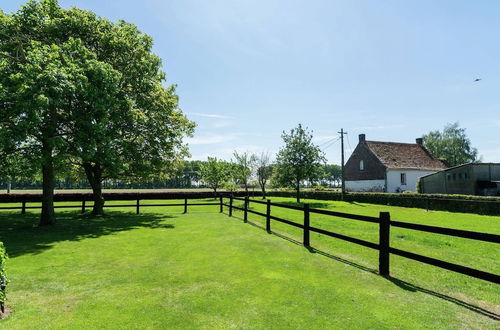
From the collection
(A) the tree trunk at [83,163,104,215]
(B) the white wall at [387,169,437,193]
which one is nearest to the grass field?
(A) the tree trunk at [83,163,104,215]

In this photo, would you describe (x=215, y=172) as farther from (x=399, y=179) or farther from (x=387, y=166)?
(x=399, y=179)

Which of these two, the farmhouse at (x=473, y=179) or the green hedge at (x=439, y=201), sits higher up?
the farmhouse at (x=473, y=179)

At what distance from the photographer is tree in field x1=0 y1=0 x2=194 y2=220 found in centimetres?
1128

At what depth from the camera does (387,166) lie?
136ft

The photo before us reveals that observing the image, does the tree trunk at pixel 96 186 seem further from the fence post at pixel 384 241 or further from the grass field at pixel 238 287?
the fence post at pixel 384 241

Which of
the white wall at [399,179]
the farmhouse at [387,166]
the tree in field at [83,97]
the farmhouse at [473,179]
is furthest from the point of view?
the farmhouse at [387,166]

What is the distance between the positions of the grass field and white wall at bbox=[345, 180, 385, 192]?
113ft

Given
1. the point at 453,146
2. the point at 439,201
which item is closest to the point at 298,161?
the point at 439,201

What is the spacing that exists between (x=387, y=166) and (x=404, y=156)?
22.3ft

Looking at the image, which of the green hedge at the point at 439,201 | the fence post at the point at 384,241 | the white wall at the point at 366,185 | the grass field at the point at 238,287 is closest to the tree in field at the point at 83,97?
the grass field at the point at 238,287

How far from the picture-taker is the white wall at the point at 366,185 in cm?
4247

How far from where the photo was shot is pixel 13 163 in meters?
16.7

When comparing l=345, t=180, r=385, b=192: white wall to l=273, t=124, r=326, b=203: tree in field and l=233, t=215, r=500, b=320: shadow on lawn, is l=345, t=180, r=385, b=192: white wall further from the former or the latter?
l=233, t=215, r=500, b=320: shadow on lawn

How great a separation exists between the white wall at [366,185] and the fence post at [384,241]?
39233mm
